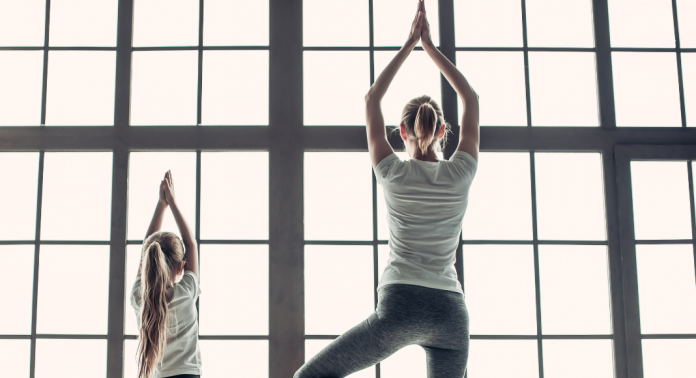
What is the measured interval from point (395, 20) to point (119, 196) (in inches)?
56.6

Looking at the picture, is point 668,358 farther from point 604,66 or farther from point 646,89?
point 604,66

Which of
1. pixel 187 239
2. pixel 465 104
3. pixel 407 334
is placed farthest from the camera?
pixel 187 239

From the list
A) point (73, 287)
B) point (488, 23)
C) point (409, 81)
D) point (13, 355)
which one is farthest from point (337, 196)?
point (13, 355)

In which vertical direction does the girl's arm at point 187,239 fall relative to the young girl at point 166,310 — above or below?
above

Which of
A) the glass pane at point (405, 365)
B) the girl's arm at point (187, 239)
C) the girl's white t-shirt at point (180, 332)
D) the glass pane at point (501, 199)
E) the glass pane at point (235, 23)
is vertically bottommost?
the glass pane at point (405, 365)

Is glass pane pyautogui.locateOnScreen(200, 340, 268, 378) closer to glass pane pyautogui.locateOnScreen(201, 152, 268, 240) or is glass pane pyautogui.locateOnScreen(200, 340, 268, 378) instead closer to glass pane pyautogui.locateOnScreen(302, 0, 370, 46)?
glass pane pyautogui.locateOnScreen(201, 152, 268, 240)

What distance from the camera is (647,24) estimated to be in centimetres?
204

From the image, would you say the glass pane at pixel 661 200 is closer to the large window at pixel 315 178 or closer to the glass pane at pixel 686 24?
the large window at pixel 315 178

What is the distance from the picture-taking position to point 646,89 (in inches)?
78.9

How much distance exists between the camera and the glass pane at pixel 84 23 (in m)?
1.99

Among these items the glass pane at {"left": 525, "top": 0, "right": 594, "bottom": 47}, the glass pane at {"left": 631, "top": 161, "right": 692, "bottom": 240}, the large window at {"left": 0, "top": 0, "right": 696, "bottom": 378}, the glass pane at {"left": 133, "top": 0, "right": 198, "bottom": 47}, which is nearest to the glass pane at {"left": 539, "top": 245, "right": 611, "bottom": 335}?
the large window at {"left": 0, "top": 0, "right": 696, "bottom": 378}

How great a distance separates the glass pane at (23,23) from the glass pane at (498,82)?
1919 mm

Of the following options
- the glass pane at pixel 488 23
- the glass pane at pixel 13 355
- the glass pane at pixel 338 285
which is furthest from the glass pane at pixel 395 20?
the glass pane at pixel 13 355

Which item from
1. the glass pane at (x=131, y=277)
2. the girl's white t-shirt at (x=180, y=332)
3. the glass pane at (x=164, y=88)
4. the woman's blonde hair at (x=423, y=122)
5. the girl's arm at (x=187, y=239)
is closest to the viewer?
the woman's blonde hair at (x=423, y=122)
